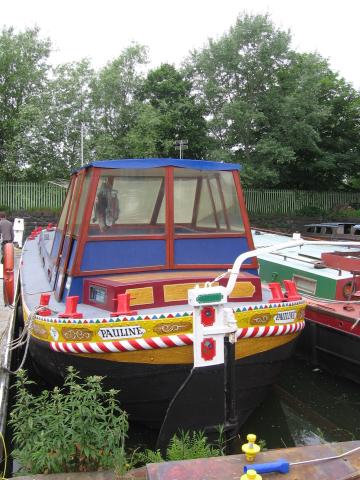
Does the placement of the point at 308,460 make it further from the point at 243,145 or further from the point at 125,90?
the point at 125,90

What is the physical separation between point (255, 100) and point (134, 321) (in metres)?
20.5

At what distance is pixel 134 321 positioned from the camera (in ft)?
13.5

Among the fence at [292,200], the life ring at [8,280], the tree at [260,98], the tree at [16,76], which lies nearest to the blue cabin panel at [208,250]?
the life ring at [8,280]

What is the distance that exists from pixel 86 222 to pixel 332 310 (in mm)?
3737

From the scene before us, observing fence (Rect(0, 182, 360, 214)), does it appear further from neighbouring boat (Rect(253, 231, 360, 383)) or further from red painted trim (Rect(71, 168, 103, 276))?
red painted trim (Rect(71, 168, 103, 276))

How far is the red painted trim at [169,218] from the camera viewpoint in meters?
5.23

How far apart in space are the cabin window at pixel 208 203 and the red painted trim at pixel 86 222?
3.00 feet

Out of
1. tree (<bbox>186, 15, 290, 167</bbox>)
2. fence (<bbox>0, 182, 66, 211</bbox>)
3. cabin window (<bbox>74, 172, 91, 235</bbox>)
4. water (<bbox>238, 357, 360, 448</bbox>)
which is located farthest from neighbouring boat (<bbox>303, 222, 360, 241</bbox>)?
fence (<bbox>0, 182, 66, 211</bbox>)

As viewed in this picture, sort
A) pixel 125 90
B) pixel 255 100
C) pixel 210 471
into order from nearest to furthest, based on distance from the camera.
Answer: pixel 210 471
pixel 255 100
pixel 125 90

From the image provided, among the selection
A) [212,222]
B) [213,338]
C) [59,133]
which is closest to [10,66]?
[59,133]

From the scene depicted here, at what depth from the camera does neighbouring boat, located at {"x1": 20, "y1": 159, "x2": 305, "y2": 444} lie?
4.16 m

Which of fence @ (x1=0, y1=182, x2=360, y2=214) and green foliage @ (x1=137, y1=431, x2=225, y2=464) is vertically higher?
fence @ (x1=0, y1=182, x2=360, y2=214)

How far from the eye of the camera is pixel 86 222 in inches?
197

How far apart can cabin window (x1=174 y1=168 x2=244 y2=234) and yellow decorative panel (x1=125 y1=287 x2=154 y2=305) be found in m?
0.99
